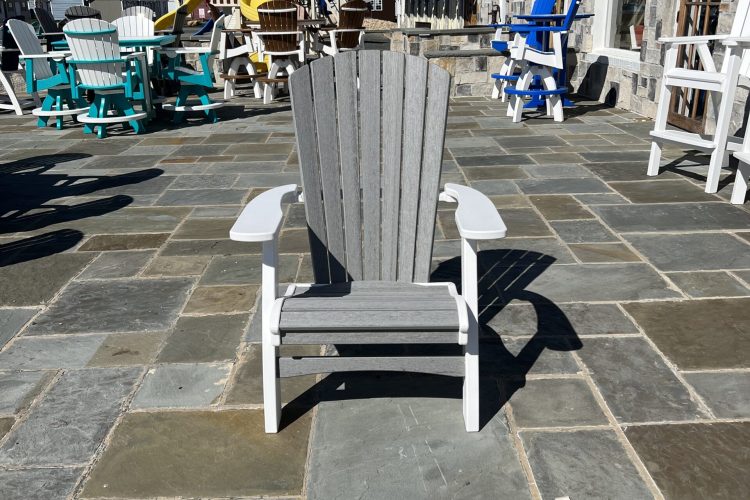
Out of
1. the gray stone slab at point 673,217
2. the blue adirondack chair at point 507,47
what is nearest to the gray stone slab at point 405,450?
the gray stone slab at point 673,217

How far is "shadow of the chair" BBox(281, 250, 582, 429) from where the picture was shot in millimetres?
2242

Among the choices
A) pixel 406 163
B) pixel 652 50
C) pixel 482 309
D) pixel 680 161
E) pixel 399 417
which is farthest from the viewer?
pixel 652 50

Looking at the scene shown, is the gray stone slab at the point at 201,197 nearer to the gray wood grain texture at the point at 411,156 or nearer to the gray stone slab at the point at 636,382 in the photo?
the gray wood grain texture at the point at 411,156

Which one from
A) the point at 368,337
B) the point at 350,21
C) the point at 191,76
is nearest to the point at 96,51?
the point at 191,76

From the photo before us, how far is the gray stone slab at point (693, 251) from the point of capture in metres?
3.26

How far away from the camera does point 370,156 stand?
7.82 ft

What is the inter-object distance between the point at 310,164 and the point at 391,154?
0.27m

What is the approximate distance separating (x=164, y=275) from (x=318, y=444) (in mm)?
1585

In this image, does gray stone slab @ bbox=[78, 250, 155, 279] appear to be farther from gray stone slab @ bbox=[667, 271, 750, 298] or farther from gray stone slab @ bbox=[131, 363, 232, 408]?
gray stone slab @ bbox=[667, 271, 750, 298]

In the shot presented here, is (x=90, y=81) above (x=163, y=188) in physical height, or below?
above

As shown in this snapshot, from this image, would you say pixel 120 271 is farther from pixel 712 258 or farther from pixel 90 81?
pixel 90 81

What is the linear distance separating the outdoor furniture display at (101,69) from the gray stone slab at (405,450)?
16.8 ft

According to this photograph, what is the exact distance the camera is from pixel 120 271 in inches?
132

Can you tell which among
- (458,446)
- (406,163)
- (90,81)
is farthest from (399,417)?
(90,81)
